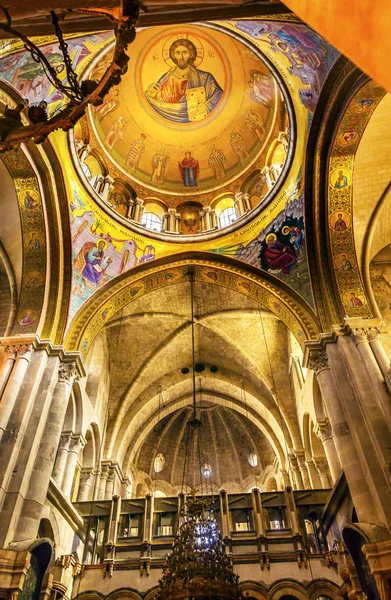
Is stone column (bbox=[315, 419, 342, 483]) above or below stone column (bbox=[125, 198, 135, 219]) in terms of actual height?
below

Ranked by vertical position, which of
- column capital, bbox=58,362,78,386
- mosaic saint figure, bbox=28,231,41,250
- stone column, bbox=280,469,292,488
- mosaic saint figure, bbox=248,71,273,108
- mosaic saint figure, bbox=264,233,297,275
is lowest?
column capital, bbox=58,362,78,386

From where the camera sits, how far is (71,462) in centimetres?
1158

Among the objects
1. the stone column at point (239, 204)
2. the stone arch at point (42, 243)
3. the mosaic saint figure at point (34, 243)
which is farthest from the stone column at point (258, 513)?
the mosaic saint figure at point (34, 243)

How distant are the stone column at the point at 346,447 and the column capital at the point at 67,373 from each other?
19.3 ft

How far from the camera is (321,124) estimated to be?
10.1 meters

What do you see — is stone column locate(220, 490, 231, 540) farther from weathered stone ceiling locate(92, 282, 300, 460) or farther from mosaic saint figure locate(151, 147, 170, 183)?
mosaic saint figure locate(151, 147, 170, 183)

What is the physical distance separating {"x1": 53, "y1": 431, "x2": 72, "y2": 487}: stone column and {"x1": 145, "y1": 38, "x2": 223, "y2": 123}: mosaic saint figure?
11.4 metres

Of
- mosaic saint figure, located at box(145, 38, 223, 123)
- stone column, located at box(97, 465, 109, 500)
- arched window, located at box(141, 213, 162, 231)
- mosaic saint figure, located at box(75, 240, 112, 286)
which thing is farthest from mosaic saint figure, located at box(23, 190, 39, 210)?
stone column, located at box(97, 465, 109, 500)

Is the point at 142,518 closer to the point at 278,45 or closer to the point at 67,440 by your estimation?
the point at 67,440

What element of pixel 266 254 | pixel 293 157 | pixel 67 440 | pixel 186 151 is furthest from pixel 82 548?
pixel 186 151

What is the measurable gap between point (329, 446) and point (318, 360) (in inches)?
113

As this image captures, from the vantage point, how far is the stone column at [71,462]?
11.3 m

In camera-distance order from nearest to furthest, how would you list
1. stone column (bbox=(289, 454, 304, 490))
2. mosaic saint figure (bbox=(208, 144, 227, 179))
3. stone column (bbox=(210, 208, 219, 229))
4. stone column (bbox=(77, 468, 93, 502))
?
stone column (bbox=(77, 468, 93, 502)) → stone column (bbox=(289, 454, 304, 490)) → stone column (bbox=(210, 208, 219, 229)) → mosaic saint figure (bbox=(208, 144, 227, 179))

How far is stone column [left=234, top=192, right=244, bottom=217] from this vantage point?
1419 centimetres
